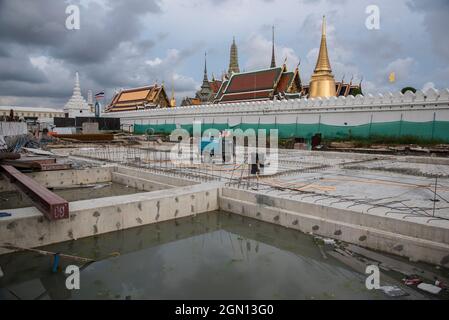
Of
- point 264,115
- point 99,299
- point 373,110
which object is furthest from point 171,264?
point 264,115

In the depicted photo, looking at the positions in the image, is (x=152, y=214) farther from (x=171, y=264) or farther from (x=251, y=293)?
(x=251, y=293)

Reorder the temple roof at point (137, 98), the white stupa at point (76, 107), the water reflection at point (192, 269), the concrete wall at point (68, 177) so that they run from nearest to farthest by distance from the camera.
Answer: the water reflection at point (192, 269) → the concrete wall at point (68, 177) → the temple roof at point (137, 98) → the white stupa at point (76, 107)

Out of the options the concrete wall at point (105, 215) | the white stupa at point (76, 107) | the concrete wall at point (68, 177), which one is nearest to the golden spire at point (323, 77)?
the concrete wall at point (68, 177)

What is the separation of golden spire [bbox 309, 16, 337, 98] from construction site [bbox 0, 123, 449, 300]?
1989 centimetres

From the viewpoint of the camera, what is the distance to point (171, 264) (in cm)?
603

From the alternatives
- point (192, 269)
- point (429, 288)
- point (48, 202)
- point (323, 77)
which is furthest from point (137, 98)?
point (429, 288)

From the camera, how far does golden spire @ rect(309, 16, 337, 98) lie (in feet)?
94.9

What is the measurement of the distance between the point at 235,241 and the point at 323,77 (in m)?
25.4

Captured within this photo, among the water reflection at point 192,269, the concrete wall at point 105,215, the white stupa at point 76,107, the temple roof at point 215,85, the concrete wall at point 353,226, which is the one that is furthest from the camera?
the white stupa at point 76,107

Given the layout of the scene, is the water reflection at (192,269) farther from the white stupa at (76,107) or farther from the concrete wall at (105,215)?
the white stupa at (76,107)

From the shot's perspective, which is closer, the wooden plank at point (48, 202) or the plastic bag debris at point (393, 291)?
the plastic bag debris at point (393, 291)

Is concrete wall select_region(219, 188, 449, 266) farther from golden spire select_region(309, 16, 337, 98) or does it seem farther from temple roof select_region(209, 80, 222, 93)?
temple roof select_region(209, 80, 222, 93)

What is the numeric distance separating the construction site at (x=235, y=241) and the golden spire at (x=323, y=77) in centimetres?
1989

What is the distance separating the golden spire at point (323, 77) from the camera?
28922mm
